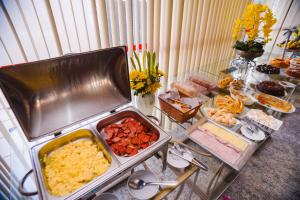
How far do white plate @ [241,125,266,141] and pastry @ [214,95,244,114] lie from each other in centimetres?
16

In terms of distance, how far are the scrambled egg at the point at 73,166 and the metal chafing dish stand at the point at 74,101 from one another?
5cm

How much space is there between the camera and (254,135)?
0.95 metres

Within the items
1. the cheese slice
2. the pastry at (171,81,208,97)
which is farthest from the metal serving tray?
the pastry at (171,81,208,97)

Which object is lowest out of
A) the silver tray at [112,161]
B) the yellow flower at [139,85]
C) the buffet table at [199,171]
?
the buffet table at [199,171]

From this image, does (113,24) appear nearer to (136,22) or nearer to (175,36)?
(136,22)

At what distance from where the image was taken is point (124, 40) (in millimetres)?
1327

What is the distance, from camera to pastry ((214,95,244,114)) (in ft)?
3.63

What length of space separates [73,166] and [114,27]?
1058 millimetres

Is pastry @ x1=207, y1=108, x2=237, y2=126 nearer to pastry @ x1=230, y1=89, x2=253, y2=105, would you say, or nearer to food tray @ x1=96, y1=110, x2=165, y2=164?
pastry @ x1=230, y1=89, x2=253, y2=105

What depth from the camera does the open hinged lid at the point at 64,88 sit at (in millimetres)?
596

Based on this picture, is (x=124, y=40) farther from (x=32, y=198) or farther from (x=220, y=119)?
(x=32, y=198)

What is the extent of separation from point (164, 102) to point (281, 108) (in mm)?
919

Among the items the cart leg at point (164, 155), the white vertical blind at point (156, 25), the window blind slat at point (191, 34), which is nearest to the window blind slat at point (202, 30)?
the window blind slat at point (191, 34)

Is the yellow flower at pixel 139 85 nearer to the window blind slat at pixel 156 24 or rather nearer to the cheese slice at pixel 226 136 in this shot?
the cheese slice at pixel 226 136
